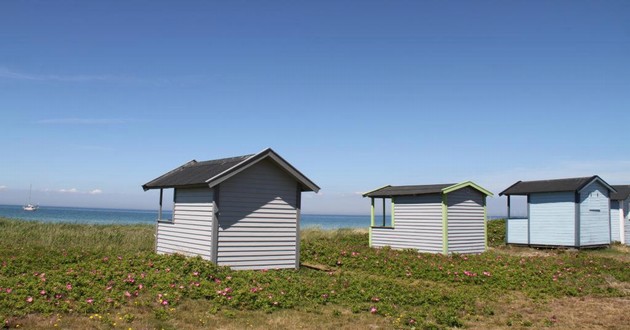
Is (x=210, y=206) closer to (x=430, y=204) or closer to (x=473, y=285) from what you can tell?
(x=473, y=285)

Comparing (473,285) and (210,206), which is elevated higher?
(210,206)

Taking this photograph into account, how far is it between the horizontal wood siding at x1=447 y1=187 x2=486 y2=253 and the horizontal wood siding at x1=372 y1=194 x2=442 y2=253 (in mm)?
604

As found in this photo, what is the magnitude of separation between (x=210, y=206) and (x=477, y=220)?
14.9 m

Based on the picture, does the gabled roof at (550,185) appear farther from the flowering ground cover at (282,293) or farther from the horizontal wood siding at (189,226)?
the horizontal wood siding at (189,226)

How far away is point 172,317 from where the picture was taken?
9727 mm

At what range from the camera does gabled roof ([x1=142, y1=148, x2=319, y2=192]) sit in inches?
603

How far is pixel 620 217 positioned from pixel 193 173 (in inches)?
1109

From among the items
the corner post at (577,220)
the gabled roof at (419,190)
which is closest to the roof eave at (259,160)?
Answer: the gabled roof at (419,190)

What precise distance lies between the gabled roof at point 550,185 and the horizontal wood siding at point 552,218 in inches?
13.6

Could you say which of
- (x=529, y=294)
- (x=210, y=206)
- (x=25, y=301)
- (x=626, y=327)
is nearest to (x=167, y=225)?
(x=210, y=206)

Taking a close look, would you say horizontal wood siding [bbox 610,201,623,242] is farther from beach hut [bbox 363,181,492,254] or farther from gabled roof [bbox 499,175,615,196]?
beach hut [bbox 363,181,492,254]

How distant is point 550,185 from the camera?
2717cm

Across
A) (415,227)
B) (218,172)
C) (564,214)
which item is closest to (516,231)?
(564,214)

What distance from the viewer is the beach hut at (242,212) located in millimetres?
15445
